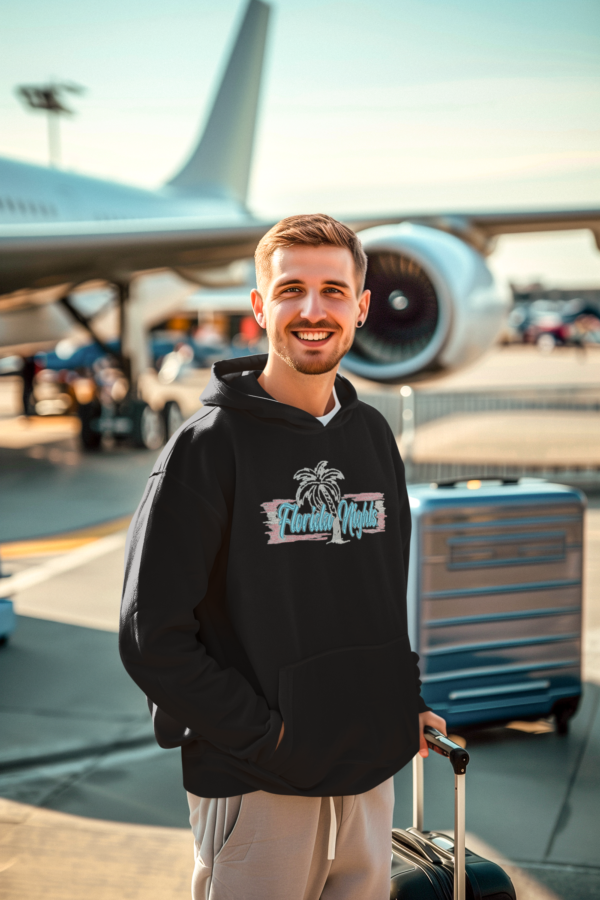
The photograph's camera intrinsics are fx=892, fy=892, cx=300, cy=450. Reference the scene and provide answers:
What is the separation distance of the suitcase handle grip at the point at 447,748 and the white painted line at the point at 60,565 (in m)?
4.49

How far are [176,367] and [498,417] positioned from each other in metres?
11.5

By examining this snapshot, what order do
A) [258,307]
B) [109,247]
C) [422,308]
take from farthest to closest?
[109,247] < [422,308] < [258,307]

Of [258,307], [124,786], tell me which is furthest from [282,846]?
[124,786]

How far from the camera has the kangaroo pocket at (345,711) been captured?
1.63 m

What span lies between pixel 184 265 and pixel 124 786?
9607 mm

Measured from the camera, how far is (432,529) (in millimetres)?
3746

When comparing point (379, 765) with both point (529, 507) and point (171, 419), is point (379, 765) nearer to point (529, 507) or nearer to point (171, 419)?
point (529, 507)

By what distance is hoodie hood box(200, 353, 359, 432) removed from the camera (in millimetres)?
1707

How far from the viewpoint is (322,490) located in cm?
173

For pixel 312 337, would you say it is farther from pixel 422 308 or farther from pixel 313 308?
pixel 422 308

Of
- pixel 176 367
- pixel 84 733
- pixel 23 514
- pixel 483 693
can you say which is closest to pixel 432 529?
pixel 483 693

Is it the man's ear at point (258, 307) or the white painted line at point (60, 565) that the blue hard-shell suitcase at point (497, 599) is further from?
the white painted line at point (60, 565)

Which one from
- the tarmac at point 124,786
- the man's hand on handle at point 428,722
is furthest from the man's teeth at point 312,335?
the tarmac at point 124,786

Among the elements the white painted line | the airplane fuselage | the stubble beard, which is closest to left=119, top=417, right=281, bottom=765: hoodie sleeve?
the stubble beard
